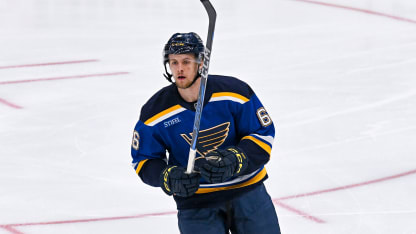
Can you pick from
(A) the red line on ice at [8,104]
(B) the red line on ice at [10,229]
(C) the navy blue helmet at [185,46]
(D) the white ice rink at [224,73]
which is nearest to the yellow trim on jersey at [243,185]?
(C) the navy blue helmet at [185,46]

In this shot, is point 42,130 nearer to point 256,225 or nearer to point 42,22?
point 256,225

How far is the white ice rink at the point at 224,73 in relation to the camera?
208 inches

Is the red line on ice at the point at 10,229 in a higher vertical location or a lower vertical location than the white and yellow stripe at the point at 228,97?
lower

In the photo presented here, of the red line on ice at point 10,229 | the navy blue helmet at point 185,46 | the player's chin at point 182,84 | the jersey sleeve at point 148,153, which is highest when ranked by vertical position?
the navy blue helmet at point 185,46

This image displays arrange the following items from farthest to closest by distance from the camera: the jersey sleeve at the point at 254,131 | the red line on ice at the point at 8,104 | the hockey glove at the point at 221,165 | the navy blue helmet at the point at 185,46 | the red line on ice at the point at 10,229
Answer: the red line on ice at the point at 8,104
the red line on ice at the point at 10,229
the jersey sleeve at the point at 254,131
the navy blue helmet at the point at 185,46
the hockey glove at the point at 221,165

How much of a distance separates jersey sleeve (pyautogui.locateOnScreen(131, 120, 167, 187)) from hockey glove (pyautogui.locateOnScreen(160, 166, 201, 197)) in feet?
0.58

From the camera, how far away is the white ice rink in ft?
17.3

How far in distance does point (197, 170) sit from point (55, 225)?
2.10 m

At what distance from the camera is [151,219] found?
516cm

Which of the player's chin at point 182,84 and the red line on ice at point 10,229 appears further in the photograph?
the red line on ice at point 10,229

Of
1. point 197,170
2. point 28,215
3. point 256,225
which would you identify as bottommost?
point 28,215

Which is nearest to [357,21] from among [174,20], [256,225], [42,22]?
[174,20]

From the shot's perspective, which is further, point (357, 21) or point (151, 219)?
point (357, 21)

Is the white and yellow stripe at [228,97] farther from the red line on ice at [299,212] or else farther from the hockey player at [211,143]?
the red line on ice at [299,212]
